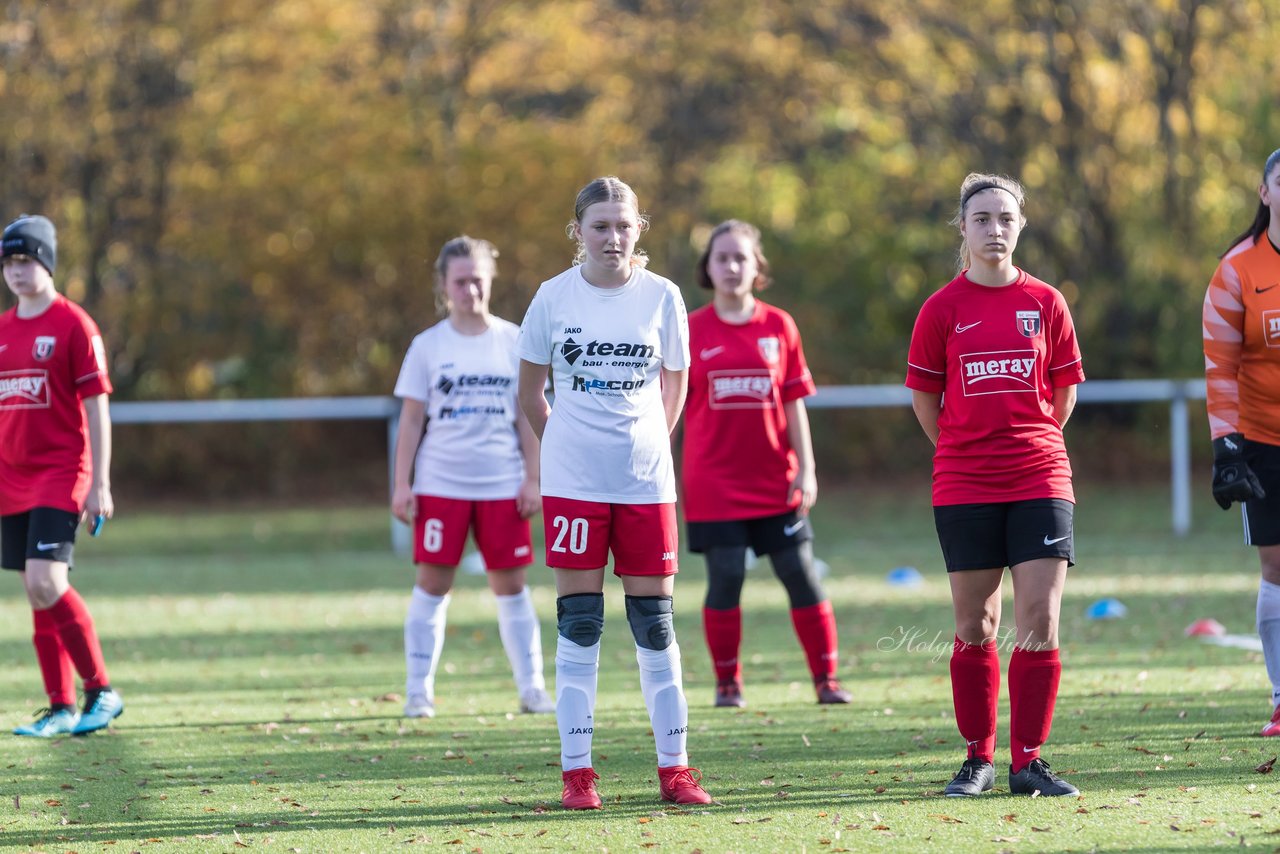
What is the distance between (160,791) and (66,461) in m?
1.77

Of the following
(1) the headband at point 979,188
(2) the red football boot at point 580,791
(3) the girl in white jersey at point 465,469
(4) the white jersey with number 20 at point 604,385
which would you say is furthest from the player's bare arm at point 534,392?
(3) the girl in white jersey at point 465,469

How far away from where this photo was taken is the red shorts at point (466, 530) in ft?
24.9

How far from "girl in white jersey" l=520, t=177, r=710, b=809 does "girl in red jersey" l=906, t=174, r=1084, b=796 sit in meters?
0.87

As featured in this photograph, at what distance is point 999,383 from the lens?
17.6ft

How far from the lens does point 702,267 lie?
785 centimetres

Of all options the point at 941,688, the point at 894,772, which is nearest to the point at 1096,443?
the point at 941,688

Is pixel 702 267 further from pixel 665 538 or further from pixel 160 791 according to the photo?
pixel 160 791

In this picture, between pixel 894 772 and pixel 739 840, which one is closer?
pixel 739 840

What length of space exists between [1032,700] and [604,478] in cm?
152

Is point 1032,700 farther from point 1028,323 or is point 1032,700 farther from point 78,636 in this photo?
point 78,636

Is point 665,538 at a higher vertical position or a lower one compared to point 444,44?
lower

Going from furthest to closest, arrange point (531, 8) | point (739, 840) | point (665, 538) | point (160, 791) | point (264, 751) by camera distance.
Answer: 1. point (531, 8)
2. point (264, 751)
3. point (160, 791)
4. point (665, 538)
5. point (739, 840)

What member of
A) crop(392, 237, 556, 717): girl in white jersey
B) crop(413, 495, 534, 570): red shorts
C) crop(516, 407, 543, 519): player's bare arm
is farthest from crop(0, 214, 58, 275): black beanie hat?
crop(516, 407, 543, 519): player's bare arm

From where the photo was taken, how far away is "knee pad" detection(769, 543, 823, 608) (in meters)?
7.72
